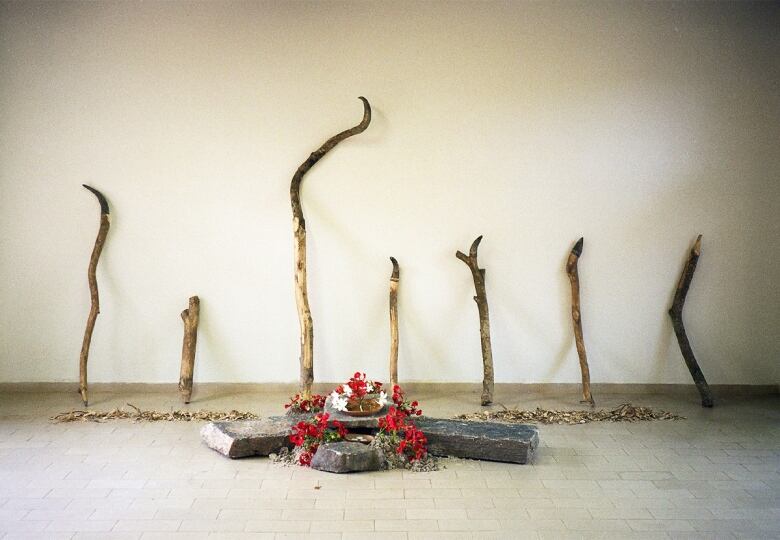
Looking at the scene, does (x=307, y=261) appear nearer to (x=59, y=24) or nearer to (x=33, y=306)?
(x=33, y=306)

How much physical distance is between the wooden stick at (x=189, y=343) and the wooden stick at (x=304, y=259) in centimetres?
89

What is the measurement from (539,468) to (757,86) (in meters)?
4.00

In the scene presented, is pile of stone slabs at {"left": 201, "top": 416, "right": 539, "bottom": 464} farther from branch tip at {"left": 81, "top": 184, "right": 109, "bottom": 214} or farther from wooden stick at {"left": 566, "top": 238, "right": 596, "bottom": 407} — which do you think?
branch tip at {"left": 81, "top": 184, "right": 109, "bottom": 214}

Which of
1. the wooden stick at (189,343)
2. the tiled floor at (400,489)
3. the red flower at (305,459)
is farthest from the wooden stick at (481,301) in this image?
the wooden stick at (189,343)

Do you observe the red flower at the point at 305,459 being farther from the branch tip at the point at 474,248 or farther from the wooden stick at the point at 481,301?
the branch tip at the point at 474,248

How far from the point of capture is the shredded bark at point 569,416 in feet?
20.1

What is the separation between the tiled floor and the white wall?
1139 millimetres

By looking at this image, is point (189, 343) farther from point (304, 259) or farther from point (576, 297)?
point (576, 297)

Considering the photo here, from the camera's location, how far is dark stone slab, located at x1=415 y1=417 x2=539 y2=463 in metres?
5.11

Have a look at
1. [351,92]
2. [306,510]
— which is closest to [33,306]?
[351,92]

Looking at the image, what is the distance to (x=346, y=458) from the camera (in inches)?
193

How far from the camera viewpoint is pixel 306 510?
4348 millimetres

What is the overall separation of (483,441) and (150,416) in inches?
104

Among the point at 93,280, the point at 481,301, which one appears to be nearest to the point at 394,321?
the point at 481,301
